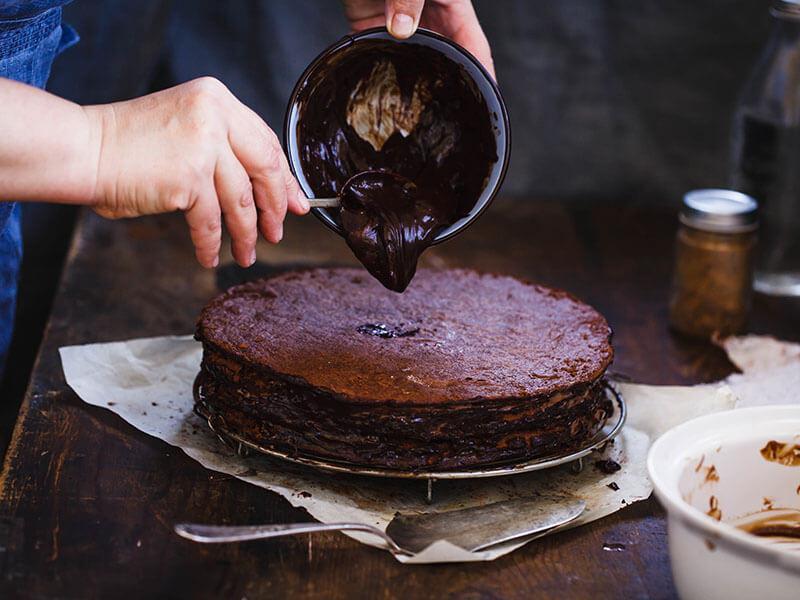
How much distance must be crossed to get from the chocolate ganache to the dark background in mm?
1376

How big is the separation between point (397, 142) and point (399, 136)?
0.01m

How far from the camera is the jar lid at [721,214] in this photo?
262 cm

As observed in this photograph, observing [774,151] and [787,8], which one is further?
[774,151]

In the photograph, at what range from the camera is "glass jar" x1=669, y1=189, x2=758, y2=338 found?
2639mm

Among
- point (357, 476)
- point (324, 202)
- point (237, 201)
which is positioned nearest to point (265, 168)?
point (237, 201)

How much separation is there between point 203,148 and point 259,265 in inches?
57.8

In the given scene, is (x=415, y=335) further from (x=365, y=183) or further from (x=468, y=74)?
(x=468, y=74)

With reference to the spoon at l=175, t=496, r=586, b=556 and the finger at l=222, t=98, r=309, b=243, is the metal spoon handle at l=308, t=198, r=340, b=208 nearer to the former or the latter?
the finger at l=222, t=98, r=309, b=243

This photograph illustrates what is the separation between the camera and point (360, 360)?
1.91 meters

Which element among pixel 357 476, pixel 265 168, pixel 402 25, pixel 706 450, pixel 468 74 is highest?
pixel 402 25

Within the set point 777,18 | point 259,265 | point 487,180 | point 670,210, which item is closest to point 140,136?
point 487,180

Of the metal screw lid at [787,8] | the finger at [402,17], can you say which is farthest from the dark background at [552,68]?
the finger at [402,17]

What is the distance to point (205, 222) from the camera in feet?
5.70

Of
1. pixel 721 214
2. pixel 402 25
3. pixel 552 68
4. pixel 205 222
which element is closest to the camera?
pixel 205 222
